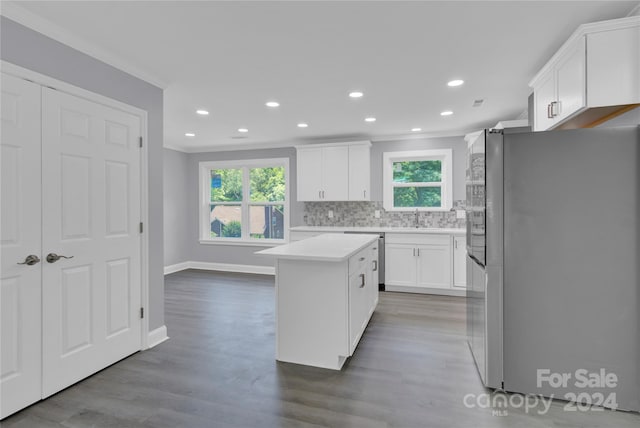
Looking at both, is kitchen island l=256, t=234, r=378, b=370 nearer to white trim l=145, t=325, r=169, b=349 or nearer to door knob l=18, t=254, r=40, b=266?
white trim l=145, t=325, r=169, b=349

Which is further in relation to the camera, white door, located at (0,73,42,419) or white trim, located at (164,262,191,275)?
white trim, located at (164,262,191,275)

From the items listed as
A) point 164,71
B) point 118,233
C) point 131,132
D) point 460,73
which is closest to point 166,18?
point 164,71

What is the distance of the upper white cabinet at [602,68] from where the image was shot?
6.12ft

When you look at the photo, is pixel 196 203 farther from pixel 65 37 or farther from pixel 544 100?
pixel 544 100

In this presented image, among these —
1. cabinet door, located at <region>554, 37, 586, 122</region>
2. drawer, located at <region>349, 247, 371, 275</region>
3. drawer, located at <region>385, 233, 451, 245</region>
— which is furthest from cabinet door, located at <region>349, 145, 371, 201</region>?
cabinet door, located at <region>554, 37, 586, 122</region>

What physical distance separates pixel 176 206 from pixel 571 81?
6247 millimetres

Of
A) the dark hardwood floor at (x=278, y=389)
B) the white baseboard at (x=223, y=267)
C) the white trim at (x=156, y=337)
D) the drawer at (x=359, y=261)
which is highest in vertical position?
the drawer at (x=359, y=261)

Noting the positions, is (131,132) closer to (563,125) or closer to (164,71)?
(164,71)

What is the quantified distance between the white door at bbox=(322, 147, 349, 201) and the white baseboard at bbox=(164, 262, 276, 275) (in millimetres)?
1860

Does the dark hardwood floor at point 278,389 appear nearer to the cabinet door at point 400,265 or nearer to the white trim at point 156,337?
the white trim at point 156,337

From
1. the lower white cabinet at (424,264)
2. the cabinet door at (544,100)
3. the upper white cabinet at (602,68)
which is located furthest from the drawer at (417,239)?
the upper white cabinet at (602,68)

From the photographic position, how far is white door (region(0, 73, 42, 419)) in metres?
1.89

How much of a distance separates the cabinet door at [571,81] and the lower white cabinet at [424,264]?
8.30ft

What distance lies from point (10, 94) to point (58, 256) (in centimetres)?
104
